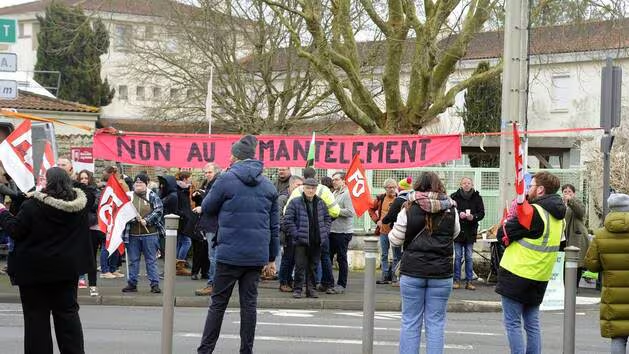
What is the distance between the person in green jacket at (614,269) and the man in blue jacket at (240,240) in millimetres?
2765

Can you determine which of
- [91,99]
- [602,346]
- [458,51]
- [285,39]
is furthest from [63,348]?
[91,99]

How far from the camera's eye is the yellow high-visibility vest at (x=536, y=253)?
8.92 metres

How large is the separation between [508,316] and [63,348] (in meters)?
3.63

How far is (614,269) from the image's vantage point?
8883 millimetres

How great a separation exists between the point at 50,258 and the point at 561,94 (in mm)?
47134

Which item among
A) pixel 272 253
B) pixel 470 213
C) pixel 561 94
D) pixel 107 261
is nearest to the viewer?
pixel 272 253

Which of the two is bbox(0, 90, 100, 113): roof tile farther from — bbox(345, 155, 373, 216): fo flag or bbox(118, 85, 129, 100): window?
bbox(118, 85, 129, 100): window

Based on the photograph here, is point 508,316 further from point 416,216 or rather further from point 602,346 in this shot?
point 602,346

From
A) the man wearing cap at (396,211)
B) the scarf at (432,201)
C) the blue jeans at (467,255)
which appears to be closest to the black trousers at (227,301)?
the scarf at (432,201)

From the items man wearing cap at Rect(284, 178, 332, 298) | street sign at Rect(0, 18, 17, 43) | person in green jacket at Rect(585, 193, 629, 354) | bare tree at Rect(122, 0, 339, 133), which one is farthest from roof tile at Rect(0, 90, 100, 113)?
person in green jacket at Rect(585, 193, 629, 354)

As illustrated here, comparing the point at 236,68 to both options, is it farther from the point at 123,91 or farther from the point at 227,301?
the point at 123,91

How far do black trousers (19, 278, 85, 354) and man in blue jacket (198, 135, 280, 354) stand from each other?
1138mm

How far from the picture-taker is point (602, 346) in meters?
12.0

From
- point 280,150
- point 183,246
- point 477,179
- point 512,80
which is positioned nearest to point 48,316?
point 512,80
